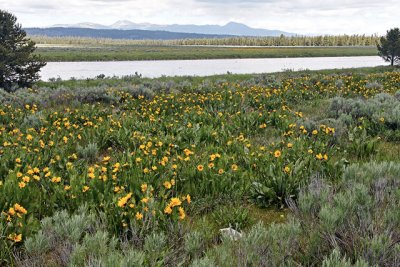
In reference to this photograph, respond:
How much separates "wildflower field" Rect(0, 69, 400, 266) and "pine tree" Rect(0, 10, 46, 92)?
10.0 metres

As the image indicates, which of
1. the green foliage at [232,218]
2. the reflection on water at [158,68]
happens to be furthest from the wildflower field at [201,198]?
the reflection on water at [158,68]

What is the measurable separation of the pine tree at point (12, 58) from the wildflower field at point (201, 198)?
32.9ft

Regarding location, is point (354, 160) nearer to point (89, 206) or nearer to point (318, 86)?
point (89, 206)

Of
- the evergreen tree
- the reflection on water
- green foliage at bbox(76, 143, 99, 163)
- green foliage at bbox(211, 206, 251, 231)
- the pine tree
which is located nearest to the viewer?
green foliage at bbox(211, 206, 251, 231)

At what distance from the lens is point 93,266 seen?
3.07 meters

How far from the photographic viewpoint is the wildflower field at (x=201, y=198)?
344cm

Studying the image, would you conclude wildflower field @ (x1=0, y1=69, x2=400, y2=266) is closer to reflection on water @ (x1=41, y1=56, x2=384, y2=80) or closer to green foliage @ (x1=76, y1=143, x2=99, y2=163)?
green foliage @ (x1=76, y1=143, x2=99, y2=163)

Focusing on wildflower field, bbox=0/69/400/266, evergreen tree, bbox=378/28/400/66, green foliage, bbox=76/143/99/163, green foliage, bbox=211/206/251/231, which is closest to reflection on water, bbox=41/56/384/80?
evergreen tree, bbox=378/28/400/66

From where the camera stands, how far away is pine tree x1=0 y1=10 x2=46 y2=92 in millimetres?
18977

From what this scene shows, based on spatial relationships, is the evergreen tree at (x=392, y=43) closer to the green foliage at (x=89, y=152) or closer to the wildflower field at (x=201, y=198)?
the wildflower field at (x=201, y=198)

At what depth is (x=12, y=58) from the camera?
19.2 meters

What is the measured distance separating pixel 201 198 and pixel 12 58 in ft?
57.5

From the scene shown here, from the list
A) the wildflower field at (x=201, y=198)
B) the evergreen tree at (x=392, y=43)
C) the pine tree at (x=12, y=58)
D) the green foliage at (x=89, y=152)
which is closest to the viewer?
the wildflower field at (x=201, y=198)

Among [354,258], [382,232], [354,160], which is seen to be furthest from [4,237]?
[354,160]
